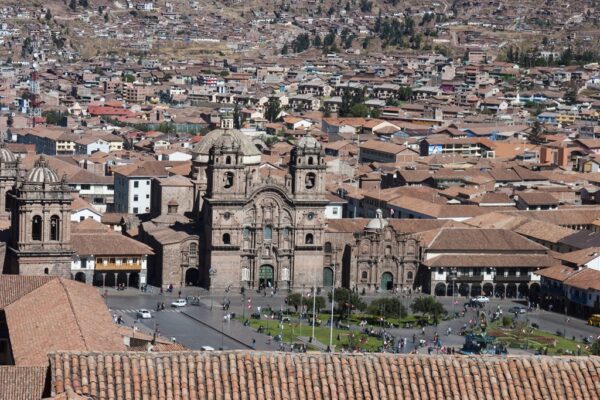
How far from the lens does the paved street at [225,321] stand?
2392 inches

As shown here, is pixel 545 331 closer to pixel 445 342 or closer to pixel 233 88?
pixel 445 342

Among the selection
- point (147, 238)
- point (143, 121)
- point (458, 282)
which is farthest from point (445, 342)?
point (143, 121)

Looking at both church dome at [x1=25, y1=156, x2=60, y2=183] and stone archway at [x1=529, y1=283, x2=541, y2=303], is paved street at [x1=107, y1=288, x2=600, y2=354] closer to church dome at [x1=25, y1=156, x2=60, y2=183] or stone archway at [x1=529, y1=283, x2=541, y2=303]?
stone archway at [x1=529, y1=283, x2=541, y2=303]

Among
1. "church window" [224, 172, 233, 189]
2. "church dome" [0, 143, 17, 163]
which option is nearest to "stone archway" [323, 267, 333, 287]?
"church window" [224, 172, 233, 189]

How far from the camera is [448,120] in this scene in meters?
150

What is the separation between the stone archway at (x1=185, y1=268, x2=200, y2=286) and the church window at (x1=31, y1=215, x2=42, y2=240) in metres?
18.1

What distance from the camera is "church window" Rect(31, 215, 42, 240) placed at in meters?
56.2

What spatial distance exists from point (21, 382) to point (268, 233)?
134 ft

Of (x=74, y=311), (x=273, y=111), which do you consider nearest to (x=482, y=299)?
(x=74, y=311)

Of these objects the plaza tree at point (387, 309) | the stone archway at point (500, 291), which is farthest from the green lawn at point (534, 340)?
the stone archway at point (500, 291)

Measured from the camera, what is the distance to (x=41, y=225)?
56281 mm

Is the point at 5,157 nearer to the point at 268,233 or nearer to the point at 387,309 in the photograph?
the point at 268,233

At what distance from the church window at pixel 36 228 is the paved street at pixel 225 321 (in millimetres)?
6476

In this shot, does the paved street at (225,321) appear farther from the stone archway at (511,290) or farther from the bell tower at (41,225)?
the bell tower at (41,225)
